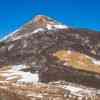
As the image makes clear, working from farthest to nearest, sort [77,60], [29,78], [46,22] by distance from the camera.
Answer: [46,22]
[77,60]
[29,78]

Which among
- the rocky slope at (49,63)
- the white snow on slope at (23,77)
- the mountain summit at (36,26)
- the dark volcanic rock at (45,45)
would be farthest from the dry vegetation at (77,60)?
the mountain summit at (36,26)

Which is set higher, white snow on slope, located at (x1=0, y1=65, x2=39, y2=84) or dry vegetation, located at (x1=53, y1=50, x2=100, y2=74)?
dry vegetation, located at (x1=53, y1=50, x2=100, y2=74)

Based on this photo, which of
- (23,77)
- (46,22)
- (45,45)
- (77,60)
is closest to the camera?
(23,77)

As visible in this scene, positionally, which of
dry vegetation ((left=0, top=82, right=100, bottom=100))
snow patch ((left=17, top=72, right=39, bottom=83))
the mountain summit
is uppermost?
the mountain summit

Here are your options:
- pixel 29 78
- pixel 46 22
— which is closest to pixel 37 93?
pixel 29 78

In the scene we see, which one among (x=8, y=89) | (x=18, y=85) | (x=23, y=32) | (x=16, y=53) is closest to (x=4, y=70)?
(x=16, y=53)

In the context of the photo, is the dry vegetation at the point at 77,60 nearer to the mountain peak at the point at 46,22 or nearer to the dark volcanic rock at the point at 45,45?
the dark volcanic rock at the point at 45,45

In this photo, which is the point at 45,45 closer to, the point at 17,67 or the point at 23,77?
the point at 17,67

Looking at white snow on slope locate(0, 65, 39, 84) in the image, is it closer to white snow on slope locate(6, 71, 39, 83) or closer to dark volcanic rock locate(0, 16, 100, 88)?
white snow on slope locate(6, 71, 39, 83)

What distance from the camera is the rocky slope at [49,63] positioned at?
270 ft

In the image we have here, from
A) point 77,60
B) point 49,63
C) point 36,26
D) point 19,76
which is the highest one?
point 36,26

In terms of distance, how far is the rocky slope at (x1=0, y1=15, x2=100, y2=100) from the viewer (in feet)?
270

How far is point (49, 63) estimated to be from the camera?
381 ft

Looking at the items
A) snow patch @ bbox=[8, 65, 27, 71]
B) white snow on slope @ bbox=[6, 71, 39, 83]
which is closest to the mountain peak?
snow patch @ bbox=[8, 65, 27, 71]
